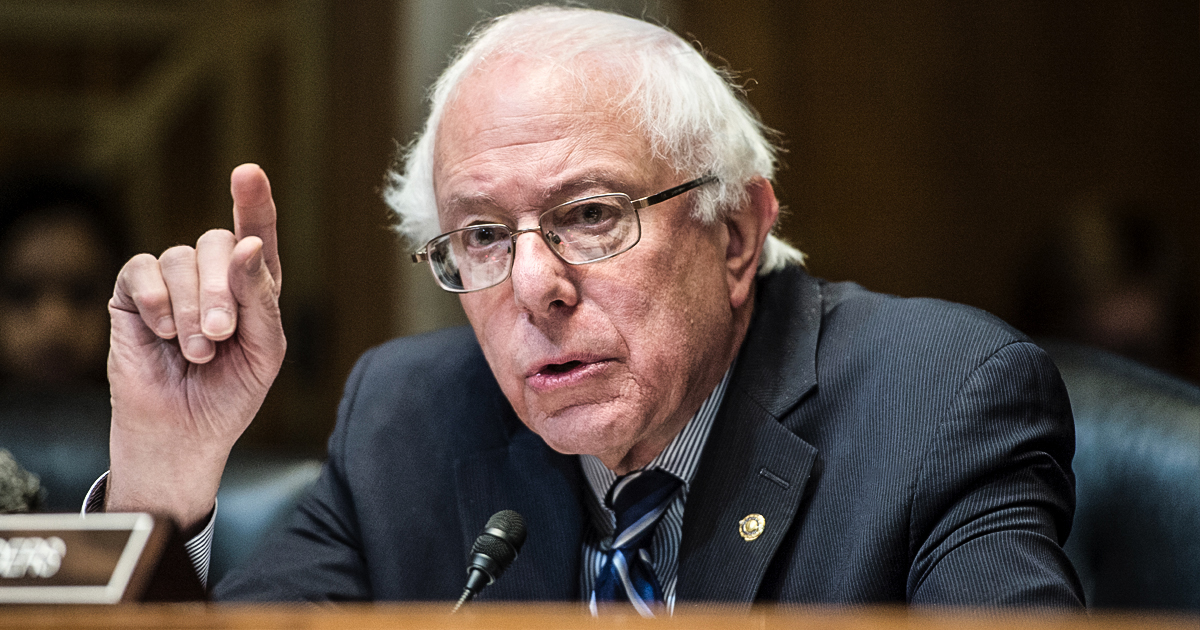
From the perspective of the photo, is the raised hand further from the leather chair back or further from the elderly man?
the leather chair back

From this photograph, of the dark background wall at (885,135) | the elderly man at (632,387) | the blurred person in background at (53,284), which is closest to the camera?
the elderly man at (632,387)

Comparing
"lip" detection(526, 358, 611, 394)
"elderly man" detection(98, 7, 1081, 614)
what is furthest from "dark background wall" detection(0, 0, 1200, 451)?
"lip" detection(526, 358, 611, 394)

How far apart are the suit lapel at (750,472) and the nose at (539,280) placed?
309mm

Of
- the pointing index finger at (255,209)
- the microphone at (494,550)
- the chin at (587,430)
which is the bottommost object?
the microphone at (494,550)

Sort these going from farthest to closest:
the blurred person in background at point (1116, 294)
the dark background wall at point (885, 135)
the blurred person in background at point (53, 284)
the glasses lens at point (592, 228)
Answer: the dark background wall at point (885, 135)
the blurred person in background at point (1116, 294)
the blurred person in background at point (53, 284)
the glasses lens at point (592, 228)

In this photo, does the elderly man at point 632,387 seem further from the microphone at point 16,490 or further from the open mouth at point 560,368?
the microphone at point 16,490

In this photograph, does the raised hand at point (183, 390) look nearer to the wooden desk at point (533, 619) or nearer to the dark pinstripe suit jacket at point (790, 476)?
the dark pinstripe suit jacket at point (790, 476)

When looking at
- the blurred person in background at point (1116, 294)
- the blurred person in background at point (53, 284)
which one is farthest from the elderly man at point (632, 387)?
Answer: the blurred person in background at point (1116, 294)

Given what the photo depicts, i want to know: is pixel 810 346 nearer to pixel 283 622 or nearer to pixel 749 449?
pixel 749 449

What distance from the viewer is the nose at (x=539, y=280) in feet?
4.34

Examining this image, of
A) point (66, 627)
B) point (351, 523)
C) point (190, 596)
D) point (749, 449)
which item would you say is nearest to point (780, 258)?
point (749, 449)

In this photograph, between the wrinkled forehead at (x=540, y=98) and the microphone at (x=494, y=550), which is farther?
the wrinkled forehead at (x=540, y=98)

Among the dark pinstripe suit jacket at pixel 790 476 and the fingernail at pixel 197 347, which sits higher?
the fingernail at pixel 197 347

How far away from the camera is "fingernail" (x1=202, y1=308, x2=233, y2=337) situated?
122 cm
